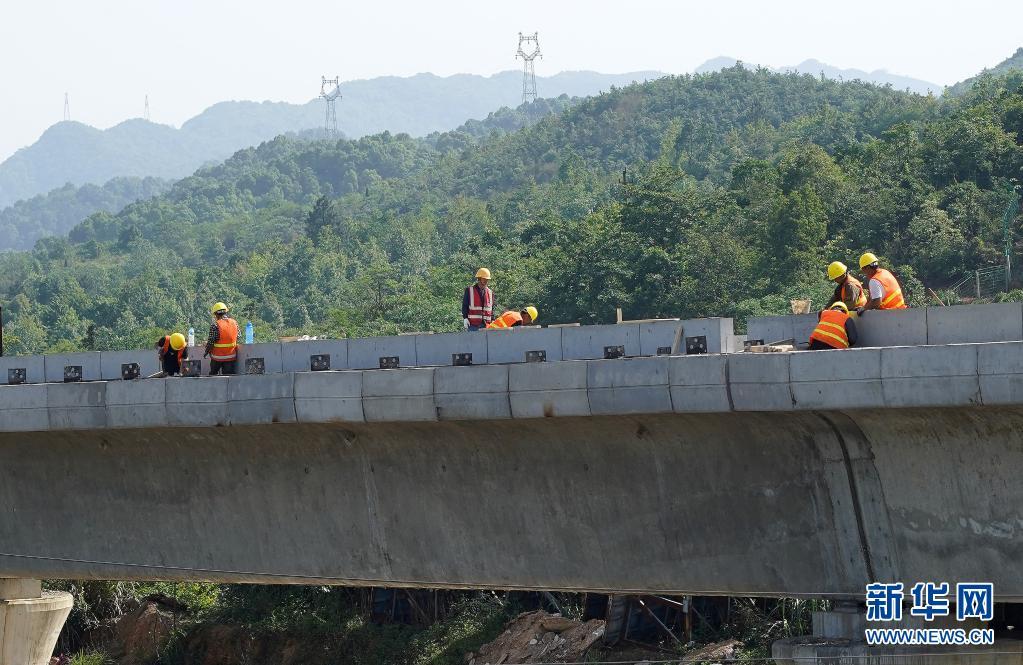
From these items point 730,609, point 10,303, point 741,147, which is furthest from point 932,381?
point 10,303

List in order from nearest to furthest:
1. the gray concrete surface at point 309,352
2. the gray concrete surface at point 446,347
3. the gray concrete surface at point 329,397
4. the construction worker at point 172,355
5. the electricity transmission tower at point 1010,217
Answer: the gray concrete surface at point 329,397
the gray concrete surface at point 446,347
the gray concrete surface at point 309,352
the construction worker at point 172,355
the electricity transmission tower at point 1010,217

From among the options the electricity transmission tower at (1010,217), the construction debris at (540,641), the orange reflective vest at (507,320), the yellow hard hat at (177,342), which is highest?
the electricity transmission tower at (1010,217)

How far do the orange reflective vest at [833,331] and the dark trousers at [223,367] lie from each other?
28.0 ft

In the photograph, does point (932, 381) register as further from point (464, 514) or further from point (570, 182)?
point (570, 182)

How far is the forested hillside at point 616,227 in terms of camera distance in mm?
47688

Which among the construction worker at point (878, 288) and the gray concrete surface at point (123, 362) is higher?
the construction worker at point (878, 288)

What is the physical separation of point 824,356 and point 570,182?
97.8m

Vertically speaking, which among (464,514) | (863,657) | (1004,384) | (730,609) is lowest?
(730,609)

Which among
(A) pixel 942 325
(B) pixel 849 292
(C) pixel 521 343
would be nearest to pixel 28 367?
(C) pixel 521 343

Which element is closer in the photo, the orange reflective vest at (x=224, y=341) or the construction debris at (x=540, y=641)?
the orange reflective vest at (x=224, y=341)

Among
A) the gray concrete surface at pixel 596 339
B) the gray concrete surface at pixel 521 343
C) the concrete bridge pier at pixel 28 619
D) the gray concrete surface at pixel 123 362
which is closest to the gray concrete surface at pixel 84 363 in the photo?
the gray concrete surface at pixel 123 362

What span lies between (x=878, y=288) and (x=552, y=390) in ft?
11.8

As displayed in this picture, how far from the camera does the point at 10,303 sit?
387 ft

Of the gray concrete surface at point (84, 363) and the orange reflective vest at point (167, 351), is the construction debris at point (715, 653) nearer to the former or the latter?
the orange reflective vest at point (167, 351)
